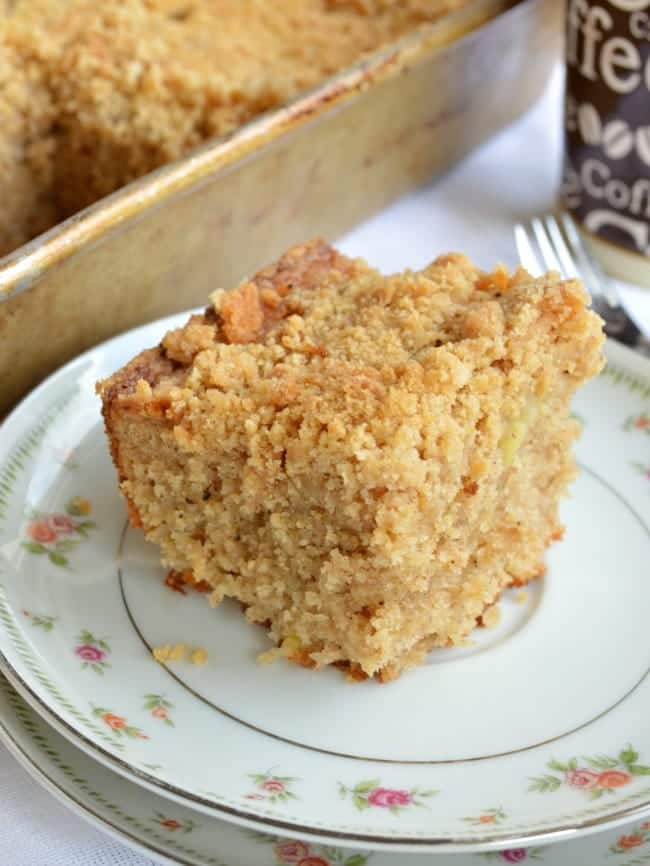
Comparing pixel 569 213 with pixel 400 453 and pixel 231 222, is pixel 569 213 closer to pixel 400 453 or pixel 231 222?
pixel 231 222

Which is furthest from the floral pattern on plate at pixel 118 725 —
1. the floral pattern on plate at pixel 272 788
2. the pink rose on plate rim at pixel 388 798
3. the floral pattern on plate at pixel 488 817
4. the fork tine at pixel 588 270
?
the fork tine at pixel 588 270

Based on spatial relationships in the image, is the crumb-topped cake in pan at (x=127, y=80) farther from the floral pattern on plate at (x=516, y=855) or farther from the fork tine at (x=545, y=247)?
the floral pattern on plate at (x=516, y=855)

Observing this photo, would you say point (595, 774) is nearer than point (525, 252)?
Yes

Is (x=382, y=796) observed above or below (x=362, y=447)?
→ below

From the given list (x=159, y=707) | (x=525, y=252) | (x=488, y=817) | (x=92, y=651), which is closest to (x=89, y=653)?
(x=92, y=651)

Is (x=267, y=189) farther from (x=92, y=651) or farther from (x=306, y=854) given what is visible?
(x=306, y=854)

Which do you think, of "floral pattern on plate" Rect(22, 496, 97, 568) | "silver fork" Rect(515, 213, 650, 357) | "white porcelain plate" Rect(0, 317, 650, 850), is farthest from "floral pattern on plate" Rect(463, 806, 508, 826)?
"silver fork" Rect(515, 213, 650, 357)
